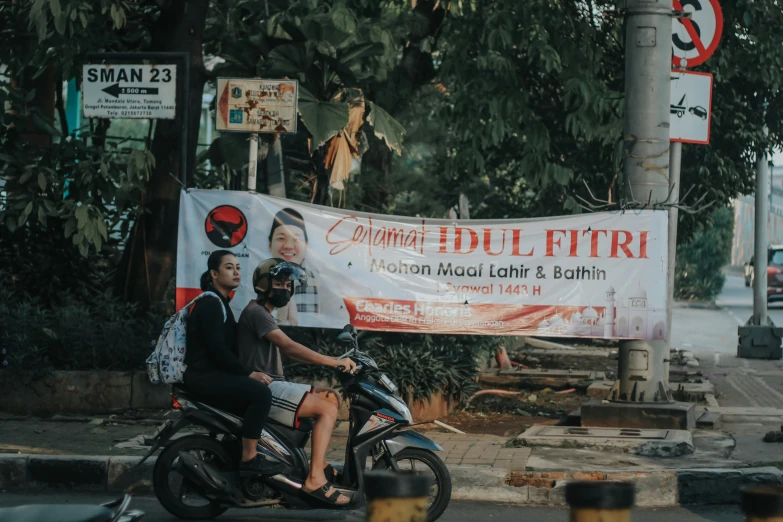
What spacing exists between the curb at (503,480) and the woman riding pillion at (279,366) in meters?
1.36

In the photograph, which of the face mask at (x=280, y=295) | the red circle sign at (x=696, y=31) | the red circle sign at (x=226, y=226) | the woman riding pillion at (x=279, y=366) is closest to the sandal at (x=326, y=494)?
the woman riding pillion at (x=279, y=366)

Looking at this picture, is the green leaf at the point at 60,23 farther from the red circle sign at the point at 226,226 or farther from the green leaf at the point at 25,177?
the red circle sign at the point at 226,226

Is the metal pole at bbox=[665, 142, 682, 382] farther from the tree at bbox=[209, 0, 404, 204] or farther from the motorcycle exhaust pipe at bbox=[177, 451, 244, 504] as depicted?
the motorcycle exhaust pipe at bbox=[177, 451, 244, 504]

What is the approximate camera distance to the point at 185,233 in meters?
9.38

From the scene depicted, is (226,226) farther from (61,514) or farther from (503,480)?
(61,514)

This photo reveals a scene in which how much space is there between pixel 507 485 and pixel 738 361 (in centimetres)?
1120

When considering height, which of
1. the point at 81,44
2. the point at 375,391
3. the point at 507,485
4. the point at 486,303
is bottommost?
the point at 507,485

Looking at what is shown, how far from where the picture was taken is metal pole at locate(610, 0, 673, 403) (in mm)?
9352

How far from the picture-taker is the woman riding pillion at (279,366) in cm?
645

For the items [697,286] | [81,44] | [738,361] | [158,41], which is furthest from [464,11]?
[697,286]

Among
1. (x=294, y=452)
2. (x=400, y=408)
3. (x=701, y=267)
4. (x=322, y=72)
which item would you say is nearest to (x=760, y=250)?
(x=322, y=72)

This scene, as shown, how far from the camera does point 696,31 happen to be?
33.9ft

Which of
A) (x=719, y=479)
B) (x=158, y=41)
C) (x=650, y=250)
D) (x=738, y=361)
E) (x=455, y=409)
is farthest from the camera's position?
(x=738, y=361)

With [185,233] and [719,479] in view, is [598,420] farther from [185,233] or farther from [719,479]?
[185,233]
